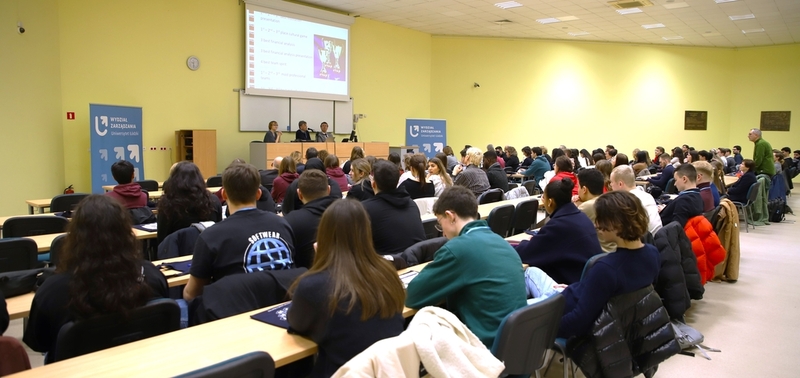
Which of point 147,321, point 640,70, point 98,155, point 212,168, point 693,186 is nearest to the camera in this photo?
point 147,321

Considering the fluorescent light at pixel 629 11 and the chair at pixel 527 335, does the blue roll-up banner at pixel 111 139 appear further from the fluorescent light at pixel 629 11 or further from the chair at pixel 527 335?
the fluorescent light at pixel 629 11

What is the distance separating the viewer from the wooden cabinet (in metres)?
10.0

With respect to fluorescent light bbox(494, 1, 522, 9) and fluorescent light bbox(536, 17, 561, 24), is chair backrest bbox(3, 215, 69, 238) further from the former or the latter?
fluorescent light bbox(536, 17, 561, 24)

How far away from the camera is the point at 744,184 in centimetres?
878

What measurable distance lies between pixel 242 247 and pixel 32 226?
9.32 ft

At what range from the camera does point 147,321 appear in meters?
2.26

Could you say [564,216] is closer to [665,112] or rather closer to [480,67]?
[480,67]

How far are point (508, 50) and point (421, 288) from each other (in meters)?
14.9

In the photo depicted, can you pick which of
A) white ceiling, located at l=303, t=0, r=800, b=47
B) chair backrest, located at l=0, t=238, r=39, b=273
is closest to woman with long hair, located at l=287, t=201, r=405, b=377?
chair backrest, located at l=0, t=238, r=39, b=273

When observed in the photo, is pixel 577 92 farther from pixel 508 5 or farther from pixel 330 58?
pixel 330 58

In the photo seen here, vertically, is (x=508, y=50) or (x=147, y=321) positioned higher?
(x=508, y=50)

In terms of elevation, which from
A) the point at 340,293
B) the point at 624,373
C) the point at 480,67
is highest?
the point at 480,67

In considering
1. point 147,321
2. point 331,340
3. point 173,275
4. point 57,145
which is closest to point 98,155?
point 57,145

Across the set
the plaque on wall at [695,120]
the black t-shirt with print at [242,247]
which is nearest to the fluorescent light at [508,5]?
the plaque on wall at [695,120]
